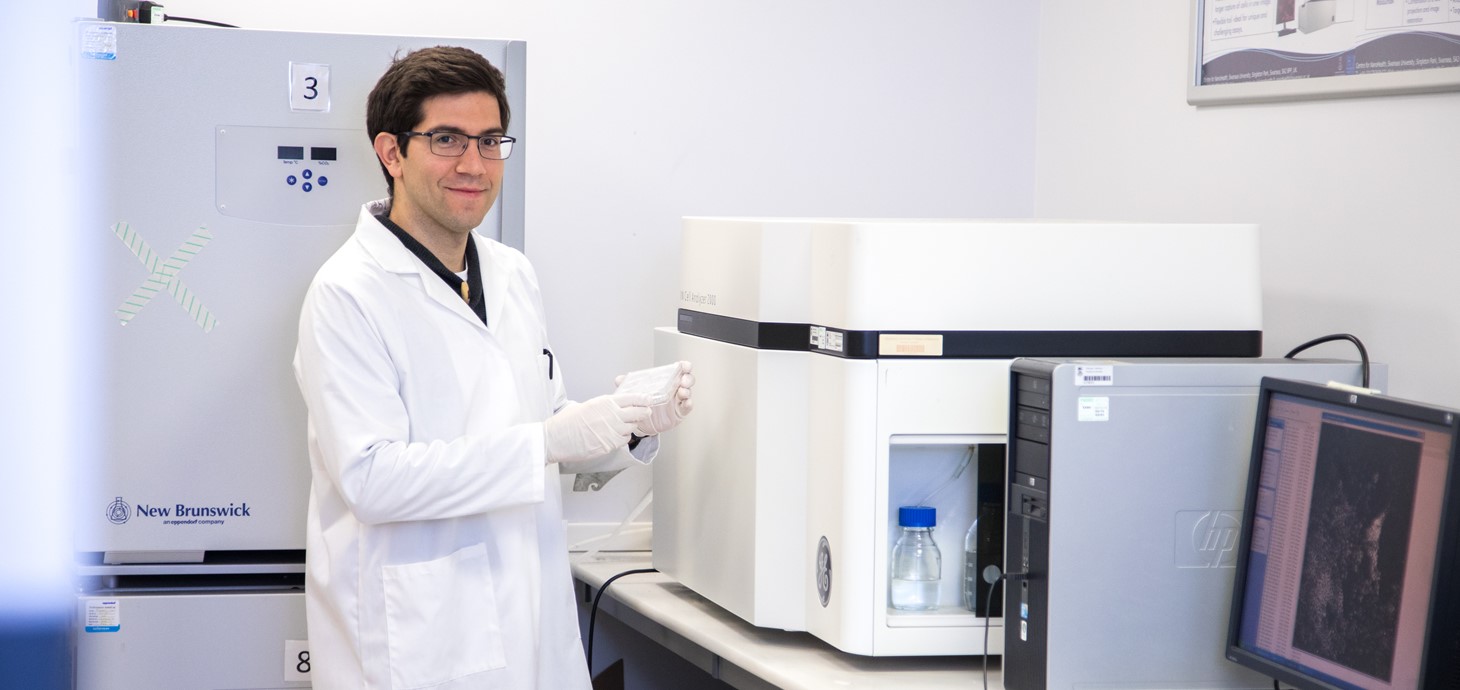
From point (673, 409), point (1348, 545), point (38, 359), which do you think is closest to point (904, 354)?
point (673, 409)

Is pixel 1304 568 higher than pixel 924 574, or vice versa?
pixel 1304 568

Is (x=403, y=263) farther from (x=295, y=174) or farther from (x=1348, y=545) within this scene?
(x=1348, y=545)

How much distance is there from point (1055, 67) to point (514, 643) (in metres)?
1.59

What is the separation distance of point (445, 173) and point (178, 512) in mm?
626

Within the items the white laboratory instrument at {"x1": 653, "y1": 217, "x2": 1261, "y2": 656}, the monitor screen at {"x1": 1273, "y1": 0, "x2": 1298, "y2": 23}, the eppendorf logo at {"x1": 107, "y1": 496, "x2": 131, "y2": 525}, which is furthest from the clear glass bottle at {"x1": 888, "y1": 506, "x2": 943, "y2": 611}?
the eppendorf logo at {"x1": 107, "y1": 496, "x2": 131, "y2": 525}

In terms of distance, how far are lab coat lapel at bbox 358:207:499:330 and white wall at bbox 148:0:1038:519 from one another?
2.34 feet

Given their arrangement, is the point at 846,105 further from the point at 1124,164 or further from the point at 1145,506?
the point at 1145,506

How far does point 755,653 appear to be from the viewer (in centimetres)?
162

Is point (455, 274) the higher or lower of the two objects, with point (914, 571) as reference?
higher

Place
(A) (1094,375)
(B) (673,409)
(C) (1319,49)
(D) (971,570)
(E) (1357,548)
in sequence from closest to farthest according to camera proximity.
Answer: (E) (1357,548) < (A) (1094,375) < (D) (971,570) < (B) (673,409) < (C) (1319,49)

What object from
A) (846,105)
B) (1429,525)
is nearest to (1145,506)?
(1429,525)

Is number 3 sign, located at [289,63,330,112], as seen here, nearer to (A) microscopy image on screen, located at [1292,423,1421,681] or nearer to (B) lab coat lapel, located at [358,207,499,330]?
(B) lab coat lapel, located at [358,207,499,330]

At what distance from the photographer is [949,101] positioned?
2.55 m

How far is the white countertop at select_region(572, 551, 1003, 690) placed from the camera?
1514mm
